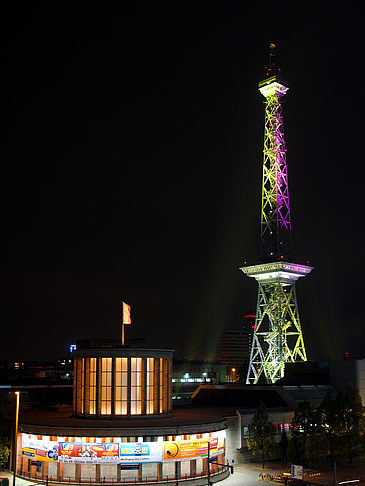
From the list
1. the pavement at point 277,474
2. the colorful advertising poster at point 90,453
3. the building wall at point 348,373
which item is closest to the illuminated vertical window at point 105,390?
the colorful advertising poster at point 90,453

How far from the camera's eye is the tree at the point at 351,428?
218 ft

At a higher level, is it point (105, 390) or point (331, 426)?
point (105, 390)

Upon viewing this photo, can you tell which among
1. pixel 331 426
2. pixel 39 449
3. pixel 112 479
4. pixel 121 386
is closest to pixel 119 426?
pixel 112 479

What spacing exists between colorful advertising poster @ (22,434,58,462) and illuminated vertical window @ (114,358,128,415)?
8.27m

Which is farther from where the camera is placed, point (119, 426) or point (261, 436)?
point (261, 436)

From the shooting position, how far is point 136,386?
6384 cm

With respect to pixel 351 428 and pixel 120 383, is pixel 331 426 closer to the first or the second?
pixel 351 428

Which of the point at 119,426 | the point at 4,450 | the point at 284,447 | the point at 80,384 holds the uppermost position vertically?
the point at 80,384

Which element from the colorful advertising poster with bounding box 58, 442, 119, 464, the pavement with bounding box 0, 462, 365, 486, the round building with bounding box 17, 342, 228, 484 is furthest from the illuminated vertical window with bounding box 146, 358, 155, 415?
the pavement with bounding box 0, 462, 365, 486

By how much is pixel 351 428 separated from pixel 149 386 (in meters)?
24.5

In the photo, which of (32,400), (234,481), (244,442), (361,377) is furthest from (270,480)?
(32,400)

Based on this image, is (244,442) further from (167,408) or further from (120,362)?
(120,362)

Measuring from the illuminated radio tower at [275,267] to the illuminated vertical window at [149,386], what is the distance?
2989 inches

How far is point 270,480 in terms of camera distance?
58.8 meters
